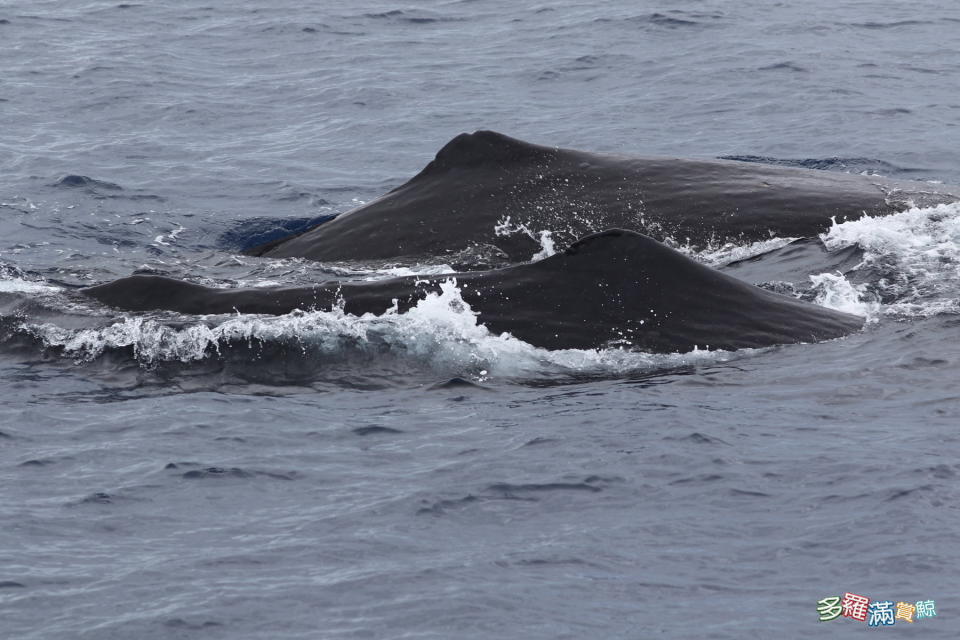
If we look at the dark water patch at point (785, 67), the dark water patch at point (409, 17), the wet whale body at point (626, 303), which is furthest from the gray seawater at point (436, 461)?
the dark water patch at point (409, 17)

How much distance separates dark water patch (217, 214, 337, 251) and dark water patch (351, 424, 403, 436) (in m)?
6.63

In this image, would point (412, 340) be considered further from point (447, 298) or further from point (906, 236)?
point (906, 236)

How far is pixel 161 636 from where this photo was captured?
264 inches

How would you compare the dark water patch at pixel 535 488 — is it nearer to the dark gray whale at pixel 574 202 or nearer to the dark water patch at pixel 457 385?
the dark water patch at pixel 457 385

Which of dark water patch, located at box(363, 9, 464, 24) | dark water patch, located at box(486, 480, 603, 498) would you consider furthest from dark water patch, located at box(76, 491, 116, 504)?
dark water patch, located at box(363, 9, 464, 24)

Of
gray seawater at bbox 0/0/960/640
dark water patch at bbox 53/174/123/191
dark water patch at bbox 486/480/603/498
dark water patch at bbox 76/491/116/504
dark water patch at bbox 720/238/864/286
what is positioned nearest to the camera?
gray seawater at bbox 0/0/960/640

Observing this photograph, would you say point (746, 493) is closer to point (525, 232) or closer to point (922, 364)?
point (922, 364)

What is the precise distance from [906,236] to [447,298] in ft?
12.6

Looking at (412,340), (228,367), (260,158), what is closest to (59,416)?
(228,367)

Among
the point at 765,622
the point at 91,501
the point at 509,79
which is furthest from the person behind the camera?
the point at 509,79

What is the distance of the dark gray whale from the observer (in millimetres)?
12367

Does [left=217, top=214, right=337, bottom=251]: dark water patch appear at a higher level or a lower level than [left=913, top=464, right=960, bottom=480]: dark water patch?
lower

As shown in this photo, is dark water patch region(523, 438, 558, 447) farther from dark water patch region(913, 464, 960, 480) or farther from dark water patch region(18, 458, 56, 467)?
dark water patch region(18, 458, 56, 467)

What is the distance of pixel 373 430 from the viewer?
910 cm
